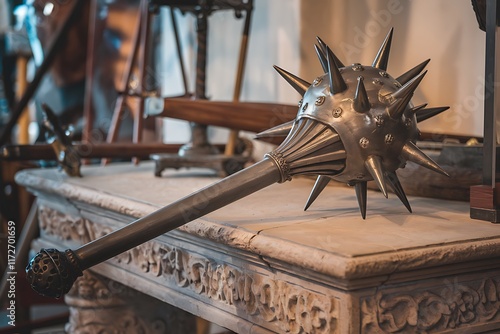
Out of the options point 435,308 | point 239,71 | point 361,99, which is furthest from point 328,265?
point 239,71

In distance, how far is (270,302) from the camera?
1.12 meters

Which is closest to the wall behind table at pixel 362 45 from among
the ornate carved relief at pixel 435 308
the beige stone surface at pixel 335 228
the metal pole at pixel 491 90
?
the beige stone surface at pixel 335 228

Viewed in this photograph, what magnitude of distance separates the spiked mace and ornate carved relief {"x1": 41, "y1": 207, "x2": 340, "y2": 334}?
14 centimetres

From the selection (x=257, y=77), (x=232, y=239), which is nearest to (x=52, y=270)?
(x=232, y=239)

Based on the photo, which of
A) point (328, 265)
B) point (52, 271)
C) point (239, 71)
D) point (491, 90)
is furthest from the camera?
point (239, 71)

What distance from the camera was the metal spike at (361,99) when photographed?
112cm

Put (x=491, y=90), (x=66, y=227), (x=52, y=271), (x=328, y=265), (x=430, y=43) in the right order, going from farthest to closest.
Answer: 1. (x=66, y=227)
2. (x=430, y=43)
3. (x=491, y=90)
4. (x=52, y=271)
5. (x=328, y=265)

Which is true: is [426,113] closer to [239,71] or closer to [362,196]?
[362,196]

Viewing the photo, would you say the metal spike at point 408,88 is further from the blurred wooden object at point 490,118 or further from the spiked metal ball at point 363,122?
the blurred wooden object at point 490,118

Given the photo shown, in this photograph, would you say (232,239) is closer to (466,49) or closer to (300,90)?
(300,90)

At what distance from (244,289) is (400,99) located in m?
0.38

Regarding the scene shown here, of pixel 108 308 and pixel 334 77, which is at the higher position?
pixel 334 77

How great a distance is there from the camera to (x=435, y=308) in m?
1.04

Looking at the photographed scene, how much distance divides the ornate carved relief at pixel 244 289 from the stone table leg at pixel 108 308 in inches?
12.4
